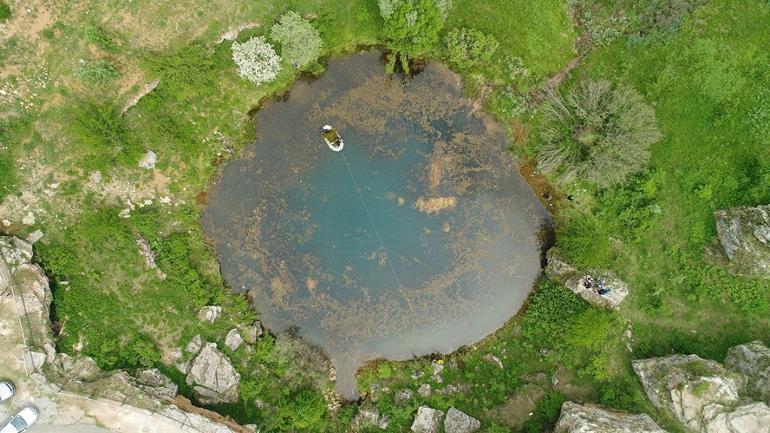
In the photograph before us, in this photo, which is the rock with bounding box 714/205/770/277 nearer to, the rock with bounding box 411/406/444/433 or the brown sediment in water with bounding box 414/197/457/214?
the brown sediment in water with bounding box 414/197/457/214

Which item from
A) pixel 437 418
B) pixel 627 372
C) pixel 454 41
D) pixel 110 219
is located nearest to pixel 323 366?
pixel 437 418

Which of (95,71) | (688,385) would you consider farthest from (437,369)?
(95,71)

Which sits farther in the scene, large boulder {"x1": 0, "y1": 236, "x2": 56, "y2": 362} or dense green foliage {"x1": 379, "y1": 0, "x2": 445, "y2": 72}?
large boulder {"x1": 0, "y1": 236, "x2": 56, "y2": 362}

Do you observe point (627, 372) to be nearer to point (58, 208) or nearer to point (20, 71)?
point (58, 208)

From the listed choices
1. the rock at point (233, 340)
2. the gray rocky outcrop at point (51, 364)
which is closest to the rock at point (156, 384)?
the gray rocky outcrop at point (51, 364)

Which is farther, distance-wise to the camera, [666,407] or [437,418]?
[437,418]

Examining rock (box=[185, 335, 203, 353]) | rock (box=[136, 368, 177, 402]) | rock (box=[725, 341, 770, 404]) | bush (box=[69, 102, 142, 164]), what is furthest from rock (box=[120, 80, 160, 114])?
rock (box=[725, 341, 770, 404])
